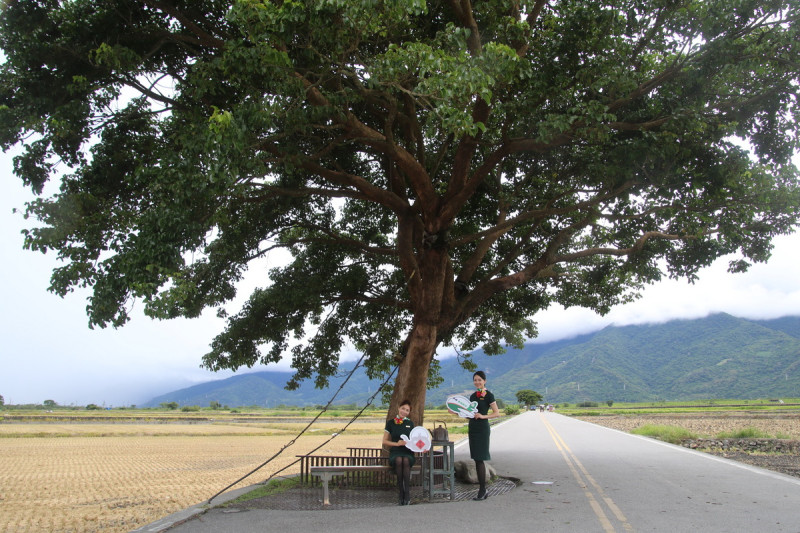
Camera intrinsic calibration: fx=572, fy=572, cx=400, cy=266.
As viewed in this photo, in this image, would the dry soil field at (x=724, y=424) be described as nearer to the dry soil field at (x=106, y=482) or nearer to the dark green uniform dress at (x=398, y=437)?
the dry soil field at (x=106, y=482)

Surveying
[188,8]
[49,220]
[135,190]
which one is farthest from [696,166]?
[49,220]

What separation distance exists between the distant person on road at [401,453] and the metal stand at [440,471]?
1.40ft

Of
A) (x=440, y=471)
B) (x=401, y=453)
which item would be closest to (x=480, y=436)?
(x=440, y=471)

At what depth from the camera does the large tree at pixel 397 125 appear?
7.46 metres

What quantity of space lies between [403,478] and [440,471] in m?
1.00

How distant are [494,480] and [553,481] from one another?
1.11 m

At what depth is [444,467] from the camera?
32.4ft

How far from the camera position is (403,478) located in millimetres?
8078

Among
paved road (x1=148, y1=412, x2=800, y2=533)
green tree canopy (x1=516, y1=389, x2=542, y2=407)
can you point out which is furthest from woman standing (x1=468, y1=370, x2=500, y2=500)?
green tree canopy (x1=516, y1=389, x2=542, y2=407)

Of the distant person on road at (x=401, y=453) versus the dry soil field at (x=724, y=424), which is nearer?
the distant person on road at (x=401, y=453)

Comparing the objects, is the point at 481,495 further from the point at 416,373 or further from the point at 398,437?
the point at 416,373

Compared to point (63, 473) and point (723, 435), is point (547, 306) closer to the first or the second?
point (723, 435)

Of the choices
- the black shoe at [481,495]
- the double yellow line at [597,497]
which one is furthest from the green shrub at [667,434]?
the black shoe at [481,495]

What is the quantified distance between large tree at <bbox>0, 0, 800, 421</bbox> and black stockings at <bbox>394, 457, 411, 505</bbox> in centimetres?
317
